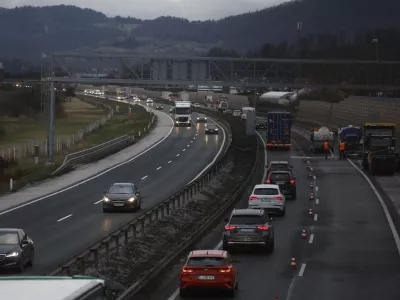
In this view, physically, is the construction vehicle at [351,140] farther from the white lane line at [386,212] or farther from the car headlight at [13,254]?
the car headlight at [13,254]

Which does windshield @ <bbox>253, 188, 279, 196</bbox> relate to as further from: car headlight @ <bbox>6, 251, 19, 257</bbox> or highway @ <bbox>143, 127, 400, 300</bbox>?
car headlight @ <bbox>6, 251, 19, 257</bbox>

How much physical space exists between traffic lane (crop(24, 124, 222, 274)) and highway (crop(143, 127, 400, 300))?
12.1 ft

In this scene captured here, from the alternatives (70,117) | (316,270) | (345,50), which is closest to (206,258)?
(316,270)

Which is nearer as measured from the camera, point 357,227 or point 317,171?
point 357,227

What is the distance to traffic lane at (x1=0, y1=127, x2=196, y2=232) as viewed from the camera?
1405 inches

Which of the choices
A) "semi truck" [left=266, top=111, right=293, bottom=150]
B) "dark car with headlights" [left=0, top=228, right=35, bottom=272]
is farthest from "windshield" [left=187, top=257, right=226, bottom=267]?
"semi truck" [left=266, top=111, right=293, bottom=150]

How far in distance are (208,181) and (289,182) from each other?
682 cm

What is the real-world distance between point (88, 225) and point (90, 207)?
6605 mm

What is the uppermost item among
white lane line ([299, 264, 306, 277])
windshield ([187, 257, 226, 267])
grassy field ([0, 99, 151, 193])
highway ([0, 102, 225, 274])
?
windshield ([187, 257, 226, 267])

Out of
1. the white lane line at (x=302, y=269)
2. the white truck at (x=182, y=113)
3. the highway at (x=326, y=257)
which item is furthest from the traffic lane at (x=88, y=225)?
the white truck at (x=182, y=113)

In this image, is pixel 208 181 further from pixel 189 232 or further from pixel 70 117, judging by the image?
pixel 70 117

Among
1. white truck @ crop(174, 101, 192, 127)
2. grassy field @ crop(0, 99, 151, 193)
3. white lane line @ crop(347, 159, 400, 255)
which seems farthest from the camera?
white truck @ crop(174, 101, 192, 127)

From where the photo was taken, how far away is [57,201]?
43.1 m

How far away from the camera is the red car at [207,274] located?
778 inches
